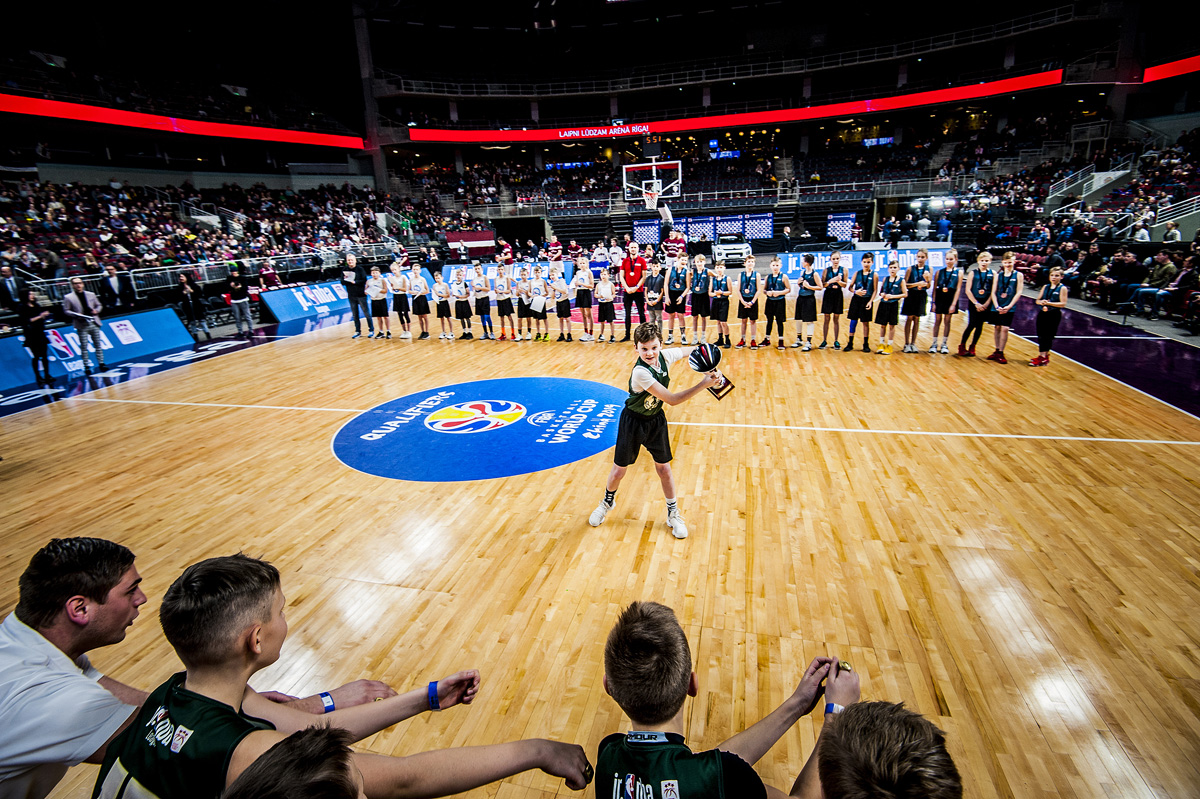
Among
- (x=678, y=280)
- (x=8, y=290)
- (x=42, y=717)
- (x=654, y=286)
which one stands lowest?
(x=42, y=717)

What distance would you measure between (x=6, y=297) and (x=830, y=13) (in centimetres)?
4449

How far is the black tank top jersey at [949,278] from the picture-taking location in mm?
9695

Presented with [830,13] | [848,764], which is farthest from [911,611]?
[830,13]

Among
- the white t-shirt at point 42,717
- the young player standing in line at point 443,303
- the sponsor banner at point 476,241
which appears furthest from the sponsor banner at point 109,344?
the sponsor banner at point 476,241

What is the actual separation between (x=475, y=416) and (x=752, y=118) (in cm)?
3498

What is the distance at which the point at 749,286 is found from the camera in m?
10.7

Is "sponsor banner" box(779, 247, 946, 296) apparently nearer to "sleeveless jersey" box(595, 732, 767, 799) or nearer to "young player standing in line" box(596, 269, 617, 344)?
"young player standing in line" box(596, 269, 617, 344)

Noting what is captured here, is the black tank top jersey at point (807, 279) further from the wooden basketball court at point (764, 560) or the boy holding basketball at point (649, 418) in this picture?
the boy holding basketball at point (649, 418)

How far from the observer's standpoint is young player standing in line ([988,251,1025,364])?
8820 mm

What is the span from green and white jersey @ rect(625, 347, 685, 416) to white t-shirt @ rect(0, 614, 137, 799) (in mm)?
3402

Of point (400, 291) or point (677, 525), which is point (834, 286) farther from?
point (400, 291)

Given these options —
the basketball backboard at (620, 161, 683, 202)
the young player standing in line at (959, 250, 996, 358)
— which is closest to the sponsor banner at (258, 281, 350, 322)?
the basketball backboard at (620, 161, 683, 202)

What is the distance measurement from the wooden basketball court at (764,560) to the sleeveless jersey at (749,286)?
324cm

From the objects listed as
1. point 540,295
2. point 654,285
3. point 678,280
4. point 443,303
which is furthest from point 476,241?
point 678,280
